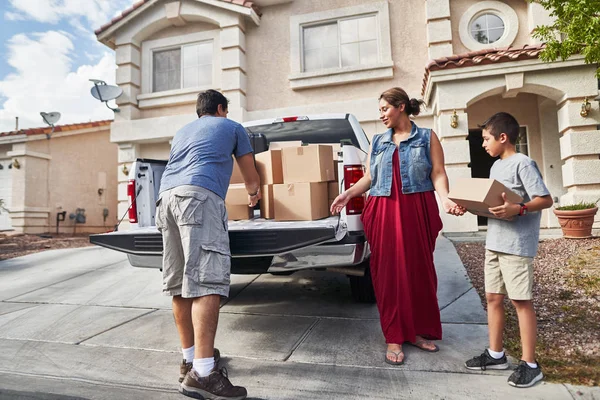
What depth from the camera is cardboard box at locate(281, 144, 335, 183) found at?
331cm

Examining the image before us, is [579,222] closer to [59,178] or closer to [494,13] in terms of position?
[494,13]

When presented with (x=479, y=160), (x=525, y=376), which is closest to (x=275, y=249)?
(x=525, y=376)

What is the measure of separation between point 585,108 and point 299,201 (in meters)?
6.59

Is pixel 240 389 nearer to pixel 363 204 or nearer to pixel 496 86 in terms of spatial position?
pixel 363 204

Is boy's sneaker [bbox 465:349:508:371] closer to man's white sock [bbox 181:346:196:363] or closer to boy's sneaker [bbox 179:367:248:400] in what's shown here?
boy's sneaker [bbox 179:367:248:400]

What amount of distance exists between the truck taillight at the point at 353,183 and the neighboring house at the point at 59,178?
1254 centimetres

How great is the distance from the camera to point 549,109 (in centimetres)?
859

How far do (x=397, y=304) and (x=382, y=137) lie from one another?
1.26m

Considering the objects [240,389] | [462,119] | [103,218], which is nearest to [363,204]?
[240,389]

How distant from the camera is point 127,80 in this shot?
34.7 ft

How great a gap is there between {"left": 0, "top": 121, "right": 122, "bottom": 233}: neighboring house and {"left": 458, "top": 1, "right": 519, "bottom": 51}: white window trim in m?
12.0

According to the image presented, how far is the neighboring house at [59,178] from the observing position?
12.1 m

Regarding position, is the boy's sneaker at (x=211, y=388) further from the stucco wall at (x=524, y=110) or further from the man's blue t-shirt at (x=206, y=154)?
the stucco wall at (x=524, y=110)

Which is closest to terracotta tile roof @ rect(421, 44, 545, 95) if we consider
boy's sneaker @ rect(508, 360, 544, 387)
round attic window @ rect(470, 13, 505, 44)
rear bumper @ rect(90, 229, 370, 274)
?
round attic window @ rect(470, 13, 505, 44)
